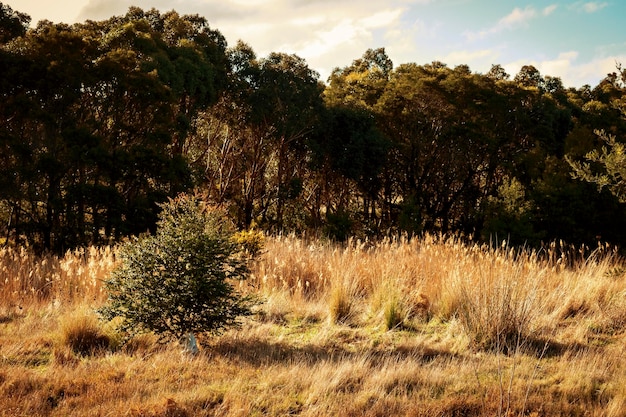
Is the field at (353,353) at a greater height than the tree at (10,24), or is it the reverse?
the tree at (10,24)

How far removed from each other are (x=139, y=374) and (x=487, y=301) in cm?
362

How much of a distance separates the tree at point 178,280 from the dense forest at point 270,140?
20.6 ft

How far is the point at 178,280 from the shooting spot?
4.98 meters

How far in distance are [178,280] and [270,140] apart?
45.3 feet

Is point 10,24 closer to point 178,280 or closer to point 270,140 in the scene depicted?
point 270,140

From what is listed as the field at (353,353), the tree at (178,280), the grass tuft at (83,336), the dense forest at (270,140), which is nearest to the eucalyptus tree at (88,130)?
the dense forest at (270,140)

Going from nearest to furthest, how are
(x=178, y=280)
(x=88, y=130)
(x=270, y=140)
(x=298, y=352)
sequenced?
(x=178, y=280), (x=298, y=352), (x=88, y=130), (x=270, y=140)

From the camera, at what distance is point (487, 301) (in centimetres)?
575

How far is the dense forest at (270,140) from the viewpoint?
12.1m

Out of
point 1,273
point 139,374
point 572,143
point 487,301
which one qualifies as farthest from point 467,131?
point 139,374

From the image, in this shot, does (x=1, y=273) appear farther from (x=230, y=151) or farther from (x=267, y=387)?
(x=230, y=151)

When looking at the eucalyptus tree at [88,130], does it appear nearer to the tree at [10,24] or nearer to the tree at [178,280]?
the tree at [10,24]

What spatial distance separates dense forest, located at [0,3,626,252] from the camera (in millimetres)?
12086

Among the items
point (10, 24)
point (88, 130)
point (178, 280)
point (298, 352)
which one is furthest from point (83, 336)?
point (10, 24)
